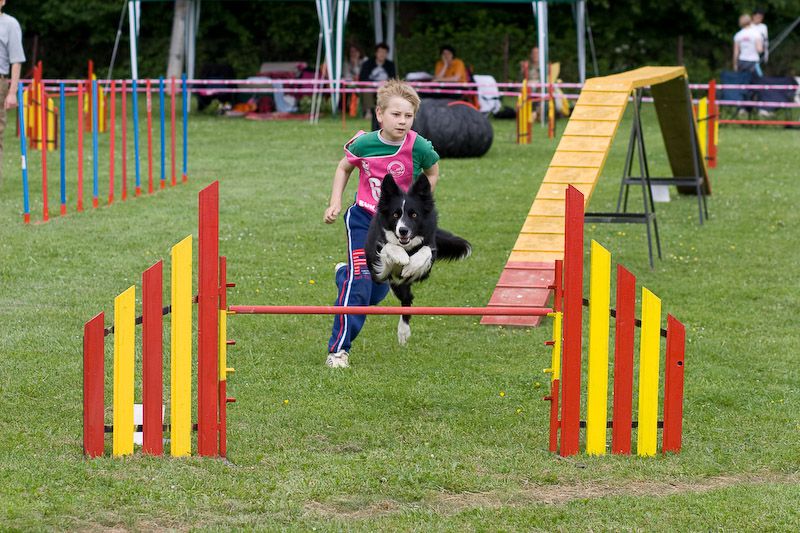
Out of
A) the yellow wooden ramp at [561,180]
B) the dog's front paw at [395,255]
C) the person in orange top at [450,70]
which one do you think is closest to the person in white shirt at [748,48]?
the person in orange top at [450,70]

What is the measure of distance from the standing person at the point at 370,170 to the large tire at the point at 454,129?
1045cm

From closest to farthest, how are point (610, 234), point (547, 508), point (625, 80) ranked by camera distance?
point (547, 508), point (625, 80), point (610, 234)

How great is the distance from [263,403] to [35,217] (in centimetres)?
666

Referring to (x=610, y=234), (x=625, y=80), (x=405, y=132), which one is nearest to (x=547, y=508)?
(x=405, y=132)

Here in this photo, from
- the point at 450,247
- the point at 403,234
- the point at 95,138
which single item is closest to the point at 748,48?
the point at 95,138

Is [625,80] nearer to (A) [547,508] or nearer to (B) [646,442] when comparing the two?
(B) [646,442]

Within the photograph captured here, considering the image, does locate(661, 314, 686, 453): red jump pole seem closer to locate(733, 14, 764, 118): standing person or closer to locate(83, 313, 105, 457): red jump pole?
locate(83, 313, 105, 457): red jump pole

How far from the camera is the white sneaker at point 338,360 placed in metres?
6.57

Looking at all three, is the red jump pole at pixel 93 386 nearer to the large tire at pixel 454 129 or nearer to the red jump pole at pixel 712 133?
the large tire at pixel 454 129

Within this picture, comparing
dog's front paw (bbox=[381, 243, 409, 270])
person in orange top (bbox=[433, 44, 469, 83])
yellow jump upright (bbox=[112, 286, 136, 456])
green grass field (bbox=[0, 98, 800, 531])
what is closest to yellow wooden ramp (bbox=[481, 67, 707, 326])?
green grass field (bbox=[0, 98, 800, 531])

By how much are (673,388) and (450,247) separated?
1.75 m

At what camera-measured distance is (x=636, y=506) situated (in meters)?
4.46

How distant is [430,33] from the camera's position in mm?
32688

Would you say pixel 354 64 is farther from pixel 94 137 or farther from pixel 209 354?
pixel 209 354
